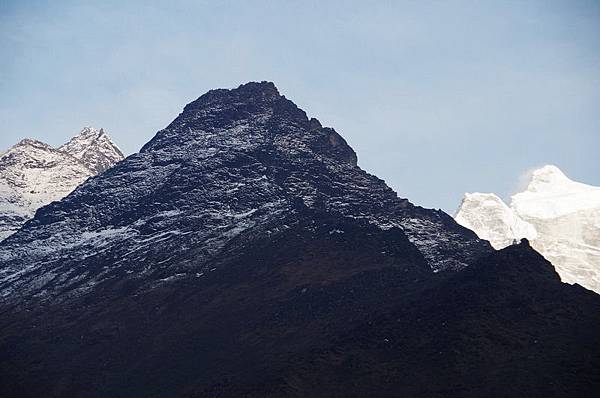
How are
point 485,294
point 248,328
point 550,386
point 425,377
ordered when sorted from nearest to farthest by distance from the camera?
1. point 550,386
2. point 425,377
3. point 485,294
4. point 248,328

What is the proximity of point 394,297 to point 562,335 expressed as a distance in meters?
40.3

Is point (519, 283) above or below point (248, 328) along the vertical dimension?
above

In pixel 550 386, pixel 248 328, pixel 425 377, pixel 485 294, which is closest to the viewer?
pixel 550 386

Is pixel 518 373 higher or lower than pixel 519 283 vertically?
lower

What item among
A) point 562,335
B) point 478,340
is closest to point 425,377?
point 478,340

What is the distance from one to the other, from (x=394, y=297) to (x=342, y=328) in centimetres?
1823

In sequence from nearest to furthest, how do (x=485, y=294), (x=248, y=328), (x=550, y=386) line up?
(x=550, y=386)
(x=485, y=294)
(x=248, y=328)

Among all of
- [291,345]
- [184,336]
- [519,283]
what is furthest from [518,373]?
[184,336]

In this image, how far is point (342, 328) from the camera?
602 ft

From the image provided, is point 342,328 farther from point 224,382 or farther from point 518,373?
point 518,373

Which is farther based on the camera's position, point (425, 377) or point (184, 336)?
point (184, 336)

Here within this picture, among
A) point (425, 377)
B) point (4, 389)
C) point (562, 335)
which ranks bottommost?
point (4, 389)

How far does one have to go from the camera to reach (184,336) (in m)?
197

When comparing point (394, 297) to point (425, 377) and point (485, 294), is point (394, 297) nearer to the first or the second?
point (485, 294)
